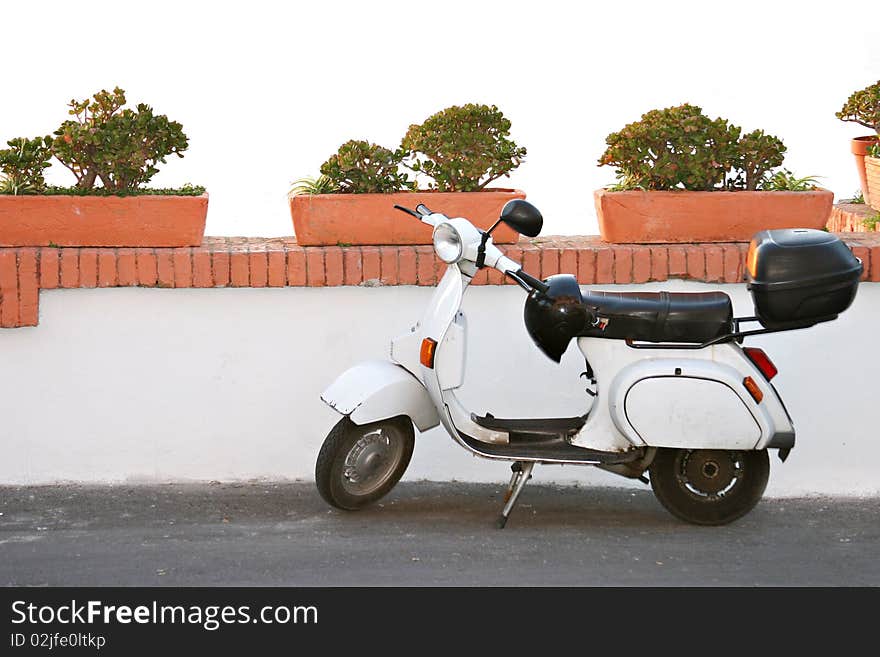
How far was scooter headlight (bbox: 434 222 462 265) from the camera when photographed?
5047 mm

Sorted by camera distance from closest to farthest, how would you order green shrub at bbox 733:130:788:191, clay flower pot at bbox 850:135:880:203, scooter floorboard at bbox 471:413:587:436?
scooter floorboard at bbox 471:413:587:436, green shrub at bbox 733:130:788:191, clay flower pot at bbox 850:135:880:203

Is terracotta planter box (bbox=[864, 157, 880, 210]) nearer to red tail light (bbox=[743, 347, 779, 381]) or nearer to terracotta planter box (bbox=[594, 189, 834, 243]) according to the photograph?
terracotta planter box (bbox=[594, 189, 834, 243])

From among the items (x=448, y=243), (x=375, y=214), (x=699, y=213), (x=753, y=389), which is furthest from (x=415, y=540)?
(x=699, y=213)

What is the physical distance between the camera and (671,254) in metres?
5.74

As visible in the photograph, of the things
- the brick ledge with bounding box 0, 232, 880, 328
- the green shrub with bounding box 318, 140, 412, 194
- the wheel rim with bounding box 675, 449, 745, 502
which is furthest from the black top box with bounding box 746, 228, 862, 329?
the green shrub with bounding box 318, 140, 412, 194

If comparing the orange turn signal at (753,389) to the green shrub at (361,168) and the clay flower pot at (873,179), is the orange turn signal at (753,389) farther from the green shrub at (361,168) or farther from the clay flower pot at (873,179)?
the clay flower pot at (873,179)

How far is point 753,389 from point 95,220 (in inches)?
108

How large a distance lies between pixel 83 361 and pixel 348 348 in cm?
110

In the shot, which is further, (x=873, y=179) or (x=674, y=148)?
(x=873, y=179)

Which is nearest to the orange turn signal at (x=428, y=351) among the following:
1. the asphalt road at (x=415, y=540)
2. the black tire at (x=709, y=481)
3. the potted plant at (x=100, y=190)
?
the asphalt road at (x=415, y=540)

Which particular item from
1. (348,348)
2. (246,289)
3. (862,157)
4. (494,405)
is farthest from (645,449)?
(862,157)

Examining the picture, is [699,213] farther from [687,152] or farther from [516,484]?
[516,484]

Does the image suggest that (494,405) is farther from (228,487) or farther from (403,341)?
(228,487)

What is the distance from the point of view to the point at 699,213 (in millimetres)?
5848
